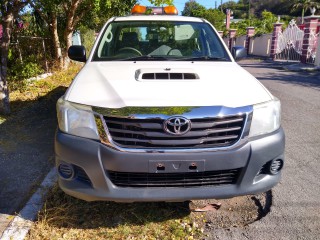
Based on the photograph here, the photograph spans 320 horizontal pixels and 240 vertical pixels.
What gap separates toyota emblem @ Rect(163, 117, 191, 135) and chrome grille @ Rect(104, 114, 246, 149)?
1.2 inches

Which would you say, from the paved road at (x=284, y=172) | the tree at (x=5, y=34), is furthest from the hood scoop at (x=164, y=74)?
the tree at (x=5, y=34)

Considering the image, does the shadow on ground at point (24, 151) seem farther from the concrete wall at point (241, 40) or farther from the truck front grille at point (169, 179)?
the concrete wall at point (241, 40)

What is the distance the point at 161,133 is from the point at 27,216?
1529mm

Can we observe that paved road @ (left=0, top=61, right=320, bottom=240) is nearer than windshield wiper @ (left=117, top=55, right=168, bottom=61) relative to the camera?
Yes

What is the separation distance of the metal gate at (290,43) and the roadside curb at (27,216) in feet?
61.6

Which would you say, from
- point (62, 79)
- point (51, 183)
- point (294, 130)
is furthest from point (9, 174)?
point (62, 79)

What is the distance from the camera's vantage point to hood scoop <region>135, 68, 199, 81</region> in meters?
2.75

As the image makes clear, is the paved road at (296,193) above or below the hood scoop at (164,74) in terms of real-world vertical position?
below

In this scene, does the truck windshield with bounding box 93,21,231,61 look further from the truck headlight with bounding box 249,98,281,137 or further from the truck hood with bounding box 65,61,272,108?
the truck headlight with bounding box 249,98,281,137

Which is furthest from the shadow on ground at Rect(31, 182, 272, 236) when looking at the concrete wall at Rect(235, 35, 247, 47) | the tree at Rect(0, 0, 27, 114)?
the concrete wall at Rect(235, 35, 247, 47)

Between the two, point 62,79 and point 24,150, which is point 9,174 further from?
point 62,79

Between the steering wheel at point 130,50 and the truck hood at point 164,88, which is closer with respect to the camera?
the truck hood at point 164,88

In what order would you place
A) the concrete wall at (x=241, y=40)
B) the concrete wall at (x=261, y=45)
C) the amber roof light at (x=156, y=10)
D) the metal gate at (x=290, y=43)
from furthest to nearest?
the concrete wall at (x=241, y=40)
the concrete wall at (x=261, y=45)
the metal gate at (x=290, y=43)
the amber roof light at (x=156, y=10)

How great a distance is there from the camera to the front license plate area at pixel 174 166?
2.25m
